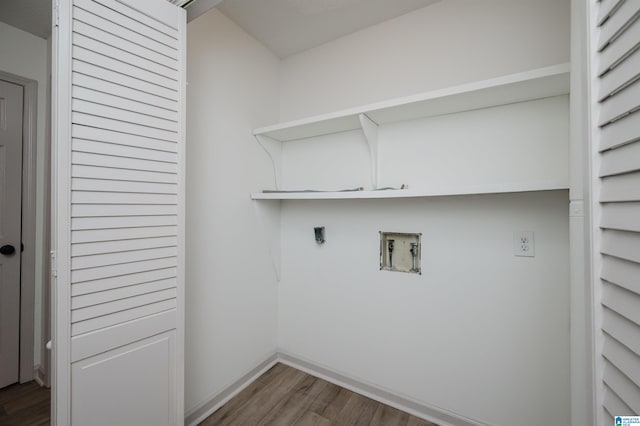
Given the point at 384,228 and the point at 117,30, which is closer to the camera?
the point at 117,30

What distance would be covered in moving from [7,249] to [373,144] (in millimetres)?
2612

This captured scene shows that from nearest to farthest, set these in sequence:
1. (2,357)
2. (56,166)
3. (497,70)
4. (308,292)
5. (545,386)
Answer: (56,166) → (545,386) → (497,70) → (2,357) → (308,292)

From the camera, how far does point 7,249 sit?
6.00ft

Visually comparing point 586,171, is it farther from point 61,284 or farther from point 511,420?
point 61,284

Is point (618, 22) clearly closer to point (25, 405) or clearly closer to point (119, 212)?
point (119, 212)

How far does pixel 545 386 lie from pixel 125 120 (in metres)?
2.22

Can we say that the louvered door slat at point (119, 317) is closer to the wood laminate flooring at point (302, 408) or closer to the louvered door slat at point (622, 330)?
the wood laminate flooring at point (302, 408)

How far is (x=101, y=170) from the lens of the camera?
93 centimetres

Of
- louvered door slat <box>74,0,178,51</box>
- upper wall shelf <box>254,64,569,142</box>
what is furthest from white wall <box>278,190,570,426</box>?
louvered door slat <box>74,0,178,51</box>

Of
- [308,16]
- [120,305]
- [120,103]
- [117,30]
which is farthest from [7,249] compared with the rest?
[308,16]

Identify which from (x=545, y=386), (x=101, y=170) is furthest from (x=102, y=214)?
(x=545, y=386)

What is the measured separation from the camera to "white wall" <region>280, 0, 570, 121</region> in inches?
51.9

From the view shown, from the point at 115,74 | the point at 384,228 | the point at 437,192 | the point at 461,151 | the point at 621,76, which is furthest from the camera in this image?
the point at 384,228

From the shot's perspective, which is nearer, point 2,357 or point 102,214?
point 102,214
